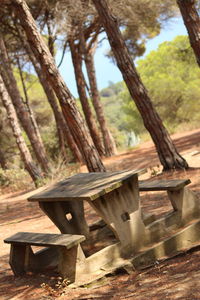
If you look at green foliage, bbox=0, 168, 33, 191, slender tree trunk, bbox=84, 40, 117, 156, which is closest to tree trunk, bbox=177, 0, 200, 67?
green foliage, bbox=0, 168, 33, 191

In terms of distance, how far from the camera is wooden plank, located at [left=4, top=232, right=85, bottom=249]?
3964 mm

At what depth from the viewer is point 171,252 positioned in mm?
4418

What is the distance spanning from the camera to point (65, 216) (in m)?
4.88

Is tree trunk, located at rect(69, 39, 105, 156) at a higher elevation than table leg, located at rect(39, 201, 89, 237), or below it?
higher

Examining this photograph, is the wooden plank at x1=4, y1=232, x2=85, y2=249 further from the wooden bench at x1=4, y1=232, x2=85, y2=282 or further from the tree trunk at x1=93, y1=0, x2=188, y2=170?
the tree trunk at x1=93, y1=0, x2=188, y2=170

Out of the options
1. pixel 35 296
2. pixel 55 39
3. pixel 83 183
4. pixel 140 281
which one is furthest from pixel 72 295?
pixel 55 39

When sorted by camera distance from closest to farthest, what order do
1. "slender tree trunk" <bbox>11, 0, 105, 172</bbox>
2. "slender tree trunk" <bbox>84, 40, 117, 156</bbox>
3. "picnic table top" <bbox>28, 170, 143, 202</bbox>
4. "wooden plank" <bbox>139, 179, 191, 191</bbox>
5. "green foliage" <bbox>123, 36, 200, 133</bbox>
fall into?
"picnic table top" <bbox>28, 170, 143, 202</bbox>, "wooden plank" <bbox>139, 179, 191, 191</bbox>, "slender tree trunk" <bbox>11, 0, 105, 172</bbox>, "slender tree trunk" <bbox>84, 40, 117, 156</bbox>, "green foliage" <bbox>123, 36, 200, 133</bbox>

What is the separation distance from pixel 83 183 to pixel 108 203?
1.66 ft

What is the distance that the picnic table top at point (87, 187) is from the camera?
4100 millimetres

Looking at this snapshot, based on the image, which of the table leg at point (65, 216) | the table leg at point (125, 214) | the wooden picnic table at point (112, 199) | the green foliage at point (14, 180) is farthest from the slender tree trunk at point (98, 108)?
the table leg at point (125, 214)

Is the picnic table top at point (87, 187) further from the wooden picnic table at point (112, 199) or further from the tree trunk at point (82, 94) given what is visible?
the tree trunk at point (82, 94)

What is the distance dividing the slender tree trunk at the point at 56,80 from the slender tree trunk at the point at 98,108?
9.03 metres

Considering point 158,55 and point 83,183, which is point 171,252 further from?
point 158,55

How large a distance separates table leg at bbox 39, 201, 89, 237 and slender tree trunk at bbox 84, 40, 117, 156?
12.7 meters
